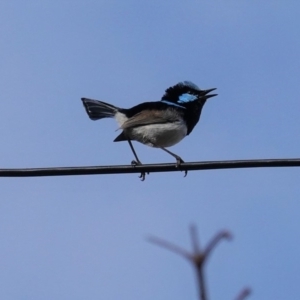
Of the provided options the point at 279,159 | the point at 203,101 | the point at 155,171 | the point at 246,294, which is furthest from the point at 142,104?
the point at 246,294

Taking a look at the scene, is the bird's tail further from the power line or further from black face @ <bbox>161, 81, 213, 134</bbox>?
the power line

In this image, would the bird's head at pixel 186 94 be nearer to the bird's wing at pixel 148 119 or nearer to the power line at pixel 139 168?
the bird's wing at pixel 148 119

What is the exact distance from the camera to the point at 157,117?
9.30m

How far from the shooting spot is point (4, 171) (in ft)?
16.5

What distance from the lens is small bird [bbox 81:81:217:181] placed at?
9.12 meters

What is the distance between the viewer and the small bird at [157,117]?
9125 millimetres

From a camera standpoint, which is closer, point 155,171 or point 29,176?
point 29,176

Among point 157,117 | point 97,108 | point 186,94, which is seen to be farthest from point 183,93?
point 97,108

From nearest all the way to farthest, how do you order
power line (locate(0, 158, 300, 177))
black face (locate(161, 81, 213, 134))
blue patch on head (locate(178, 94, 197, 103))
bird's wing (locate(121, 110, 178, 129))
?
1. power line (locate(0, 158, 300, 177))
2. bird's wing (locate(121, 110, 178, 129))
3. black face (locate(161, 81, 213, 134))
4. blue patch on head (locate(178, 94, 197, 103))

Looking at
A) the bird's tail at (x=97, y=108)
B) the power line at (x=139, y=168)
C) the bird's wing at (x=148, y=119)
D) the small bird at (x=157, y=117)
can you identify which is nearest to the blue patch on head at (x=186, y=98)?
the small bird at (x=157, y=117)

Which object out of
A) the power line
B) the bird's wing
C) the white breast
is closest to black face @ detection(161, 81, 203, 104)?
the bird's wing

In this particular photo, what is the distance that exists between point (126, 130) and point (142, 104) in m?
0.58

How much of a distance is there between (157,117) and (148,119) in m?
0.18

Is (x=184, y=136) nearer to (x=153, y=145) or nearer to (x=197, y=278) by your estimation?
(x=153, y=145)
